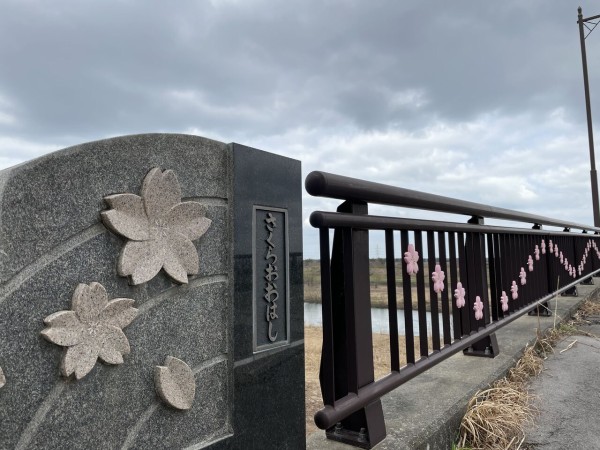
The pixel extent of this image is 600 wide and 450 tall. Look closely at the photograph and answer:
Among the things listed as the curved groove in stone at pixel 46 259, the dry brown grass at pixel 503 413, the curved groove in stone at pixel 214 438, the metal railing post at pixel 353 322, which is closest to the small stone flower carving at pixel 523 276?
the dry brown grass at pixel 503 413

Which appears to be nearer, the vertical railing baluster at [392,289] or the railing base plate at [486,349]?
the vertical railing baluster at [392,289]

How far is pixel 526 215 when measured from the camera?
3.54 m

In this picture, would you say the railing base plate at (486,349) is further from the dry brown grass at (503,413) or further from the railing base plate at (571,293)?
the railing base plate at (571,293)

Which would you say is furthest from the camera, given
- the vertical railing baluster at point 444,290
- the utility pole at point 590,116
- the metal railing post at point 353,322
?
the utility pole at point 590,116

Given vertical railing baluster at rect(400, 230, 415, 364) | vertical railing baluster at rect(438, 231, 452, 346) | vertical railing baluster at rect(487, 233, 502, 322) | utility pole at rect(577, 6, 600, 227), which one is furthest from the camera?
utility pole at rect(577, 6, 600, 227)

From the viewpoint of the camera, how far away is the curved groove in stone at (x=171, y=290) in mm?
1223

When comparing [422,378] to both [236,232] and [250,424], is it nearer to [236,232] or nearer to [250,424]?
[250,424]

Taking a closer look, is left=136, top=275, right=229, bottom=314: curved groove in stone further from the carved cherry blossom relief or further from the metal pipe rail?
the metal pipe rail

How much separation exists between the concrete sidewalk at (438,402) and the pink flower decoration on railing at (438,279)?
54 cm

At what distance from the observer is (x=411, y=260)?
199 centimetres

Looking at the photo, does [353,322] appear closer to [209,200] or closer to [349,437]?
[349,437]

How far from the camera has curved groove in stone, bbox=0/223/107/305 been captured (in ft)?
3.20

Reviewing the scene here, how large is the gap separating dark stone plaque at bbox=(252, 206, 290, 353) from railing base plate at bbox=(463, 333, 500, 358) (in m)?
1.86

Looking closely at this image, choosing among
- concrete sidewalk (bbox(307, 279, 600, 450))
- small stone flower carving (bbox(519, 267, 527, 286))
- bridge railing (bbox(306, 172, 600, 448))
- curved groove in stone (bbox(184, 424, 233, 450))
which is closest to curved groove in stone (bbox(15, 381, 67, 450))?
curved groove in stone (bbox(184, 424, 233, 450))
